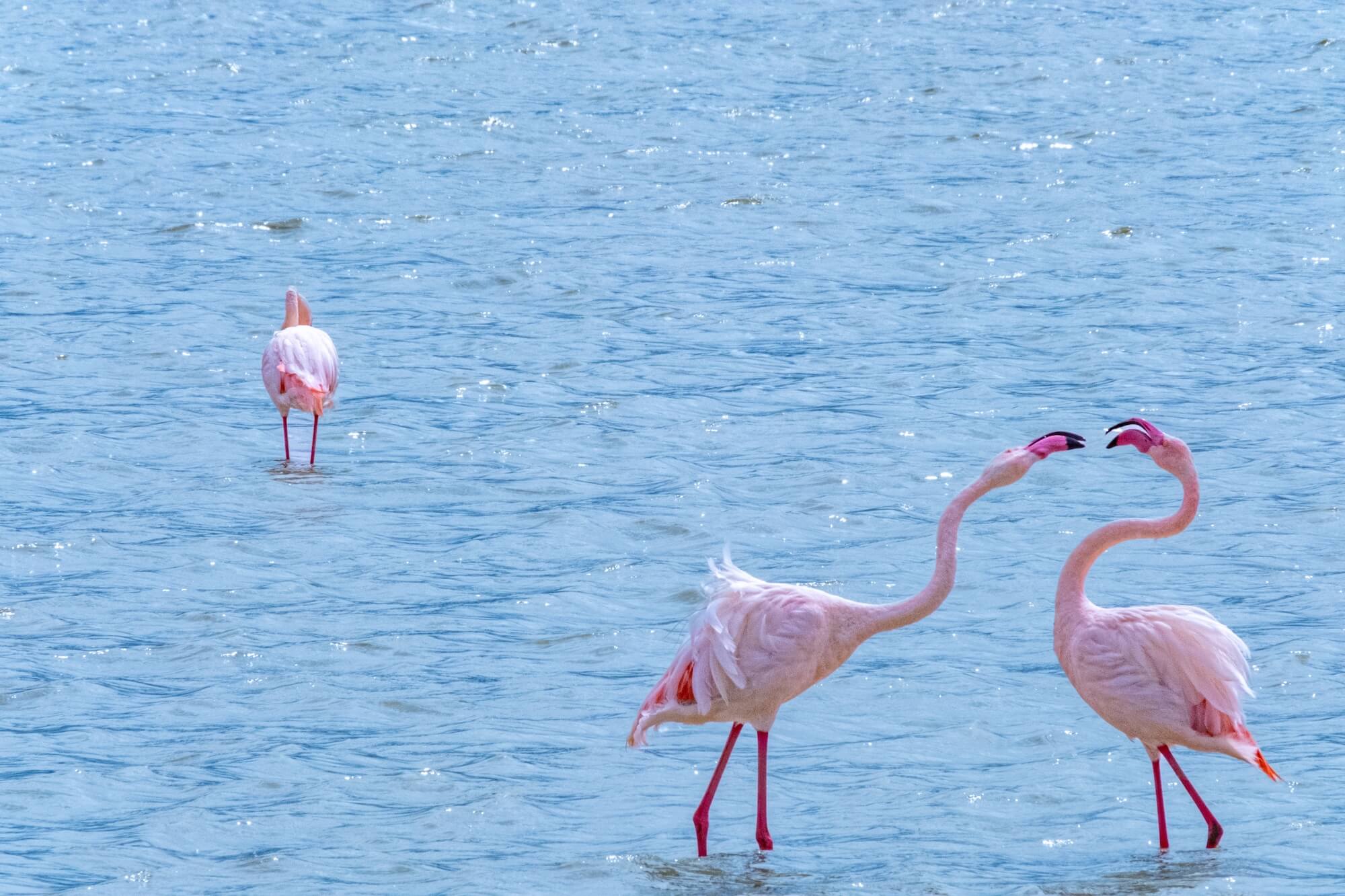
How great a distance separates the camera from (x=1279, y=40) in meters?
21.6

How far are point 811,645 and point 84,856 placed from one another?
235 cm

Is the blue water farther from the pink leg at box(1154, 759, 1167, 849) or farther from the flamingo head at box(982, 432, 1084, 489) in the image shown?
the flamingo head at box(982, 432, 1084, 489)

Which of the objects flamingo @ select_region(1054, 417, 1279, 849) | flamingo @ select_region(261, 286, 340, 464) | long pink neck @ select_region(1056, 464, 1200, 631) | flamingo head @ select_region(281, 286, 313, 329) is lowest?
flamingo @ select_region(1054, 417, 1279, 849)

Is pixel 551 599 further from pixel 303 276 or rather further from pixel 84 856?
pixel 303 276

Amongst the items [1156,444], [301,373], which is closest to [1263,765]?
[1156,444]

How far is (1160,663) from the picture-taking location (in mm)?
6086

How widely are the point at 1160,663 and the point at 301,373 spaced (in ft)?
19.8

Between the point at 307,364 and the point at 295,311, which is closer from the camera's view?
the point at 307,364

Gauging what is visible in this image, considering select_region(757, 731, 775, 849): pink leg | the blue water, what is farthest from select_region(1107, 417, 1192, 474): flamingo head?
select_region(757, 731, 775, 849): pink leg

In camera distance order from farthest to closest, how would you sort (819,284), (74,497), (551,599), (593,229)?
(593,229)
(819,284)
(74,497)
(551,599)

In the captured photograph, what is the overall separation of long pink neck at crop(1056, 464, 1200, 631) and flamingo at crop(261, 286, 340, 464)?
17.9ft

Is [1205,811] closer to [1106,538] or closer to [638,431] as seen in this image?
[1106,538]

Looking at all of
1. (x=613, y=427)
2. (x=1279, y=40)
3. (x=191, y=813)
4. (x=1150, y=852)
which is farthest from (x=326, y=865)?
(x=1279, y=40)

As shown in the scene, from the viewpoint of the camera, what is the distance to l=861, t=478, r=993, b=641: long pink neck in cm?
603
